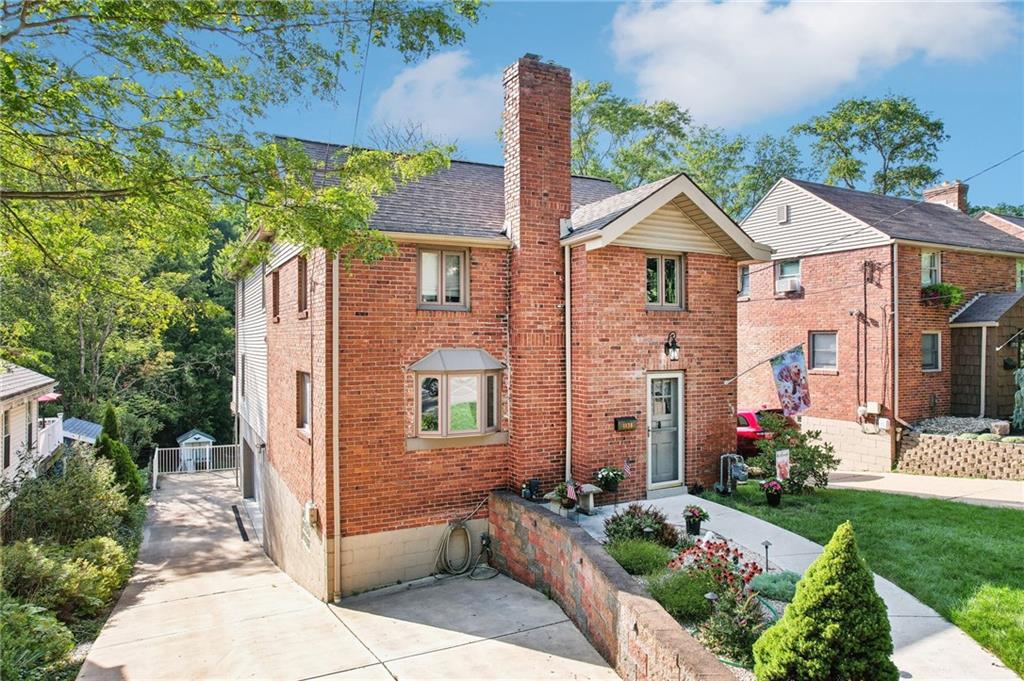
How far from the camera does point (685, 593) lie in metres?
6.95

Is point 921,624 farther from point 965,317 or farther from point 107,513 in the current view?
point 107,513

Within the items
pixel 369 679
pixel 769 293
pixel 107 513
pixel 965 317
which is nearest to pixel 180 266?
pixel 107 513

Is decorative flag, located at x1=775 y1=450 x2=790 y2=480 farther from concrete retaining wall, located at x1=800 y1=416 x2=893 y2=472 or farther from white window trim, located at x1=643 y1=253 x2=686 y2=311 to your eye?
concrete retaining wall, located at x1=800 y1=416 x2=893 y2=472

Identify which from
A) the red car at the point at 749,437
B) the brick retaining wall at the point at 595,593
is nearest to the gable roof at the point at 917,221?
the red car at the point at 749,437

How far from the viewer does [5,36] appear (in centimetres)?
665

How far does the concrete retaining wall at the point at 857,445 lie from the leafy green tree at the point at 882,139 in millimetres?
22524

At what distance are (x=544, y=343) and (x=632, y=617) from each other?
5.39 meters

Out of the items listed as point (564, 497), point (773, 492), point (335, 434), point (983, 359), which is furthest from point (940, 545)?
point (983, 359)

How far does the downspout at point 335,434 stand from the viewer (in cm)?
961

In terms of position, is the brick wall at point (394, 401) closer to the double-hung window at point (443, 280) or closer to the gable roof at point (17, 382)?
the double-hung window at point (443, 280)

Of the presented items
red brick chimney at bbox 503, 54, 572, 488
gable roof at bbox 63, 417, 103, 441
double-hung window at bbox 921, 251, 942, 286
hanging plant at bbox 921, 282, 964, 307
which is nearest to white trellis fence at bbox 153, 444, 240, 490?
gable roof at bbox 63, 417, 103, 441

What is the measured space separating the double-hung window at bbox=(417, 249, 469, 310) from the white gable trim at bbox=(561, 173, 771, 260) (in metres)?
1.92

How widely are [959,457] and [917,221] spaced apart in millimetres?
7730

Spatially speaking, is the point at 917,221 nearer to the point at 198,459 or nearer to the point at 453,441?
the point at 453,441
